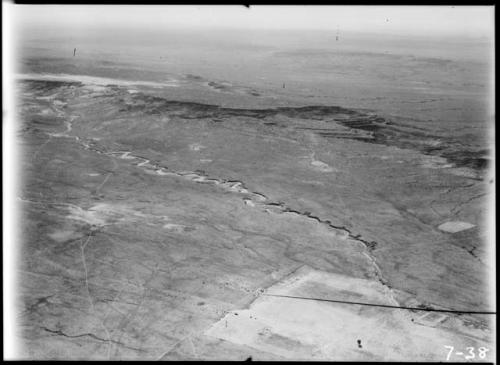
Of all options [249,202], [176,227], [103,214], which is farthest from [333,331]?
[103,214]

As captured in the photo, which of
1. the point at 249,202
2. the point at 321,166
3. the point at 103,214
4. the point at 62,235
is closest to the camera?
the point at 62,235

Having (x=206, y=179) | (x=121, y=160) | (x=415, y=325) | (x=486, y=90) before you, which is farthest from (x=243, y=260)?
(x=486, y=90)

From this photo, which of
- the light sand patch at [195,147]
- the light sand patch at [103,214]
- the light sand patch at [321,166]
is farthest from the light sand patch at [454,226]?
the light sand patch at [195,147]

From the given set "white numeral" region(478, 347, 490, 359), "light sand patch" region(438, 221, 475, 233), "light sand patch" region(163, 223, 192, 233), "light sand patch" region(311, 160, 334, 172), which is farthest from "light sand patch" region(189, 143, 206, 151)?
"white numeral" region(478, 347, 490, 359)

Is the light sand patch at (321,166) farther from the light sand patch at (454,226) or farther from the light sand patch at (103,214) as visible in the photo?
the light sand patch at (103,214)

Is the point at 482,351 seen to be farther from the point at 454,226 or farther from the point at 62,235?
the point at 62,235

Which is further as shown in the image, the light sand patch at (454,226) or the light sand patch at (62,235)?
the light sand patch at (454,226)
